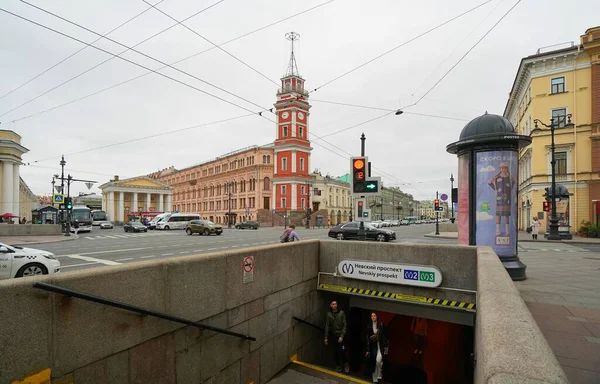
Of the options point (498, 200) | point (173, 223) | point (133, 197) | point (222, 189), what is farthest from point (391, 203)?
point (498, 200)

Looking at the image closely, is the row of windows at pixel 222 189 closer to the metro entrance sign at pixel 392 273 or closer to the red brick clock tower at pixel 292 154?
the red brick clock tower at pixel 292 154

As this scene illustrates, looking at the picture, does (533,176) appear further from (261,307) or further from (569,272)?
(261,307)

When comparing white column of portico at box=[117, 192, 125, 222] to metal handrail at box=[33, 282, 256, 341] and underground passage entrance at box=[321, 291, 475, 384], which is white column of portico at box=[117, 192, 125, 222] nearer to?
underground passage entrance at box=[321, 291, 475, 384]

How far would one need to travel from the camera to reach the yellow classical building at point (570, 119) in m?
29.8

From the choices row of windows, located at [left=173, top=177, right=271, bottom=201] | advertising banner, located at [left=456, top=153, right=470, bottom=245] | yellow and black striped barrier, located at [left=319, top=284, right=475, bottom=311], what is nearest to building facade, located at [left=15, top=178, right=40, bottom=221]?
row of windows, located at [left=173, top=177, right=271, bottom=201]

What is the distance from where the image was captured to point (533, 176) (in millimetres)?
33219

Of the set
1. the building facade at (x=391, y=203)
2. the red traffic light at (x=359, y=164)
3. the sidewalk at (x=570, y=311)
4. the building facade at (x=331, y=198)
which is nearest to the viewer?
the sidewalk at (x=570, y=311)

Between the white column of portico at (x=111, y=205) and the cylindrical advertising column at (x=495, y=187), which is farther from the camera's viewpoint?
the white column of portico at (x=111, y=205)

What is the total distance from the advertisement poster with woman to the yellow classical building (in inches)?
974

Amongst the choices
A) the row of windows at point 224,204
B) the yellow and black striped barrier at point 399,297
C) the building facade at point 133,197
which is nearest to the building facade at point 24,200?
the building facade at point 133,197

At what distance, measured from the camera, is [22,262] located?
8.91 metres

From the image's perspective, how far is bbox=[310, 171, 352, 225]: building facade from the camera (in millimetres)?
77062

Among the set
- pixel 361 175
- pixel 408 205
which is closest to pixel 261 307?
pixel 361 175

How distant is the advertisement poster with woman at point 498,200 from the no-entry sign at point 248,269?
21.9 feet
